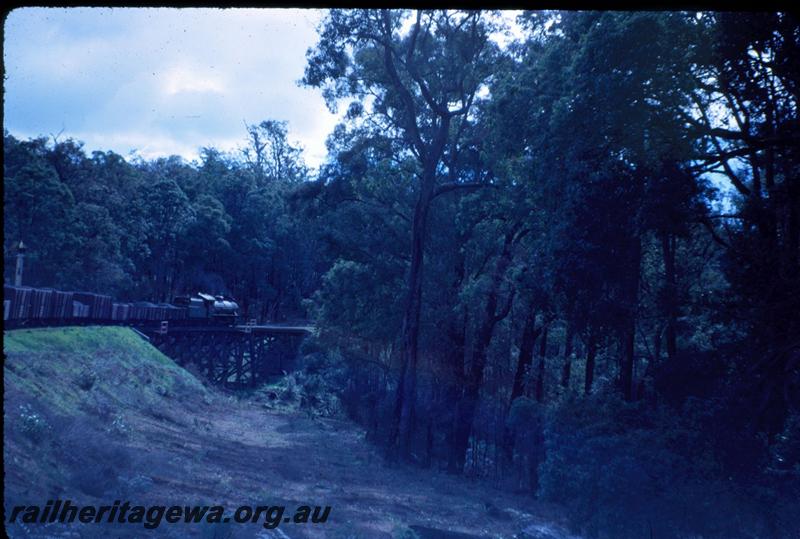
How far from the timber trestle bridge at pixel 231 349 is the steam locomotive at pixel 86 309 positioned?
0.57m

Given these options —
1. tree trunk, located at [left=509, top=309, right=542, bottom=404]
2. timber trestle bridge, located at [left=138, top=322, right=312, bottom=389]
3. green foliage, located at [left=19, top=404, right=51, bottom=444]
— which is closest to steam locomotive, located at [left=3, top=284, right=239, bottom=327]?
timber trestle bridge, located at [left=138, top=322, right=312, bottom=389]

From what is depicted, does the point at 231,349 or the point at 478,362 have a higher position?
the point at 478,362

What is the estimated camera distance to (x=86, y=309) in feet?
64.8

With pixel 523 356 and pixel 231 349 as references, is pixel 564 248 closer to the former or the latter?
pixel 523 356

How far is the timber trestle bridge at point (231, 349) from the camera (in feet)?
106

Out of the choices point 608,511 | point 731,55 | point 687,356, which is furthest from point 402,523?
point 731,55

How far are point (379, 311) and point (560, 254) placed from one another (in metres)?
15.7

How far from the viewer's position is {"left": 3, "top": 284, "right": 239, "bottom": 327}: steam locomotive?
1476 cm

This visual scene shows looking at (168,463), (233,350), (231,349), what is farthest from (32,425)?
(233,350)

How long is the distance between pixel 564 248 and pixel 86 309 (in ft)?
44.4

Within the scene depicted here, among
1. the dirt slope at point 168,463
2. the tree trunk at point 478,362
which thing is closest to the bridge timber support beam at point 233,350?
the dirt slope at point 168,463

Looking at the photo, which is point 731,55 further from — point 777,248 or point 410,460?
point 410,460

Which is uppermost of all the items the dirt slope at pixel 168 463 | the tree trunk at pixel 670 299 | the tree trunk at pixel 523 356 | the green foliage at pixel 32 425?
the tree trunk at pixel 670 299

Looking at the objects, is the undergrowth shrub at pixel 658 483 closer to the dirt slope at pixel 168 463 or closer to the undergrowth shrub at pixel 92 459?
the dirt slope at pixel 168 463
